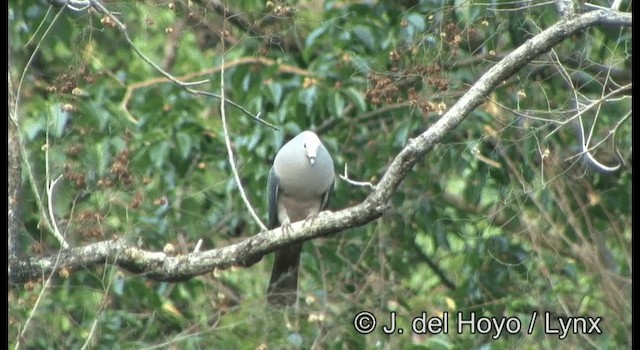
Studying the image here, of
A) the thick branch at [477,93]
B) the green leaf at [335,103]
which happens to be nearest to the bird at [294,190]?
the green leaf at [335,103]

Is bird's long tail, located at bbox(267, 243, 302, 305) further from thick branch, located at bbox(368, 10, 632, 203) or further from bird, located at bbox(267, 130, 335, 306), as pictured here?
thick branch, located at bbox(368, 10, 632, 203)

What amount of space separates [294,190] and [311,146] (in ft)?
0.89

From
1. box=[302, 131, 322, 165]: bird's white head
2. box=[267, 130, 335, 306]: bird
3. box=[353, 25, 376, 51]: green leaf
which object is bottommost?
box=[267, 130, 335, 306]: bird

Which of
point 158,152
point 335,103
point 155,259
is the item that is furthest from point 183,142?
point 155,259

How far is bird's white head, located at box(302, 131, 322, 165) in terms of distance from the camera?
5176 mm

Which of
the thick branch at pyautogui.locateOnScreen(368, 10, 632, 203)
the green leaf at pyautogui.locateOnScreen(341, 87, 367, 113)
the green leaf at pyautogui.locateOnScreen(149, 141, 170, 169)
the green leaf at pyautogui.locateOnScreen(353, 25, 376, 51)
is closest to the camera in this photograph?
the thick branch at pyautogui.locateOnScreen(368, 10, 632, 203)

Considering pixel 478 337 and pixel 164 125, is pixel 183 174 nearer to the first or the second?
pixel 164 125

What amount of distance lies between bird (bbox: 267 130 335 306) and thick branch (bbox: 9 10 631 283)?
0.85 meters

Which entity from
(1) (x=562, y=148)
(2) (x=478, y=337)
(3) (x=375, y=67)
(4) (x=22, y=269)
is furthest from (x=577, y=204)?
(4) (x=22, y=269)

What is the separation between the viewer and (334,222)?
13.3 feet

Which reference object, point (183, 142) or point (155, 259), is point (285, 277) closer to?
point (155, 259)

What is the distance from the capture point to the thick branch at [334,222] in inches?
154

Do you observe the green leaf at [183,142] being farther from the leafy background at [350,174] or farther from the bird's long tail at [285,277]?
the bird's long tail at [285,277]

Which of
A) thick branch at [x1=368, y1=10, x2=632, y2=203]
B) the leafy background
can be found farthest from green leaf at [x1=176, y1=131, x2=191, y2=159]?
thick branch at [x1=368, y1=10, x2=632, y2=203]
